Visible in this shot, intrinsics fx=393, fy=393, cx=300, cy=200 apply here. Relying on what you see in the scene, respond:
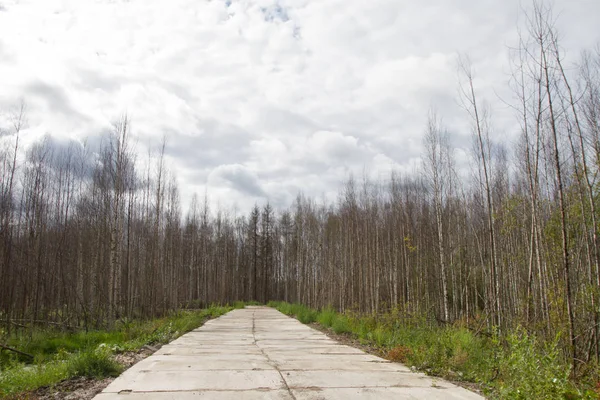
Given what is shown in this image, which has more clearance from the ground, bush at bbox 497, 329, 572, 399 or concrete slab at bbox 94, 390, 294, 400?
bush at bbox 497, 329, 572, 399

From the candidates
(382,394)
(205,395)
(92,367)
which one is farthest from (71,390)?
(382,394)

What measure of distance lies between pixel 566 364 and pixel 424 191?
1067 centimetres

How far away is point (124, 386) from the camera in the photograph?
4371 mm

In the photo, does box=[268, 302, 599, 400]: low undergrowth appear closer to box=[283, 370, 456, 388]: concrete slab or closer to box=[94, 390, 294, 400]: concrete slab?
box=[283, 370, 456, 388]: concrete slab

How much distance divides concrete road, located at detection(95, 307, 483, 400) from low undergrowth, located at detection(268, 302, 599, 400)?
0.44 meters

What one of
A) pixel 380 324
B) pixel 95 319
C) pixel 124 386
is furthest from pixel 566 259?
pixel 95 319

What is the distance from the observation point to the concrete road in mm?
4184

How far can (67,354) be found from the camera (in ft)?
25.8

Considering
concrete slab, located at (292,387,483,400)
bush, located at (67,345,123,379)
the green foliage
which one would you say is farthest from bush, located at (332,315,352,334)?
the green foliage

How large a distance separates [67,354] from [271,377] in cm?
520

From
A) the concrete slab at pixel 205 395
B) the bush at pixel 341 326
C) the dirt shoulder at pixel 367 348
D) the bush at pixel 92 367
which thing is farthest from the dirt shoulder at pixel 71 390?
the bush at pixel 341 326

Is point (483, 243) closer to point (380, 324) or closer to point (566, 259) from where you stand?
point (380, 324)

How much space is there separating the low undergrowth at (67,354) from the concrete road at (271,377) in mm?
561

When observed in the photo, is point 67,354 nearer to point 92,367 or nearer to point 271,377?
point 92,367
